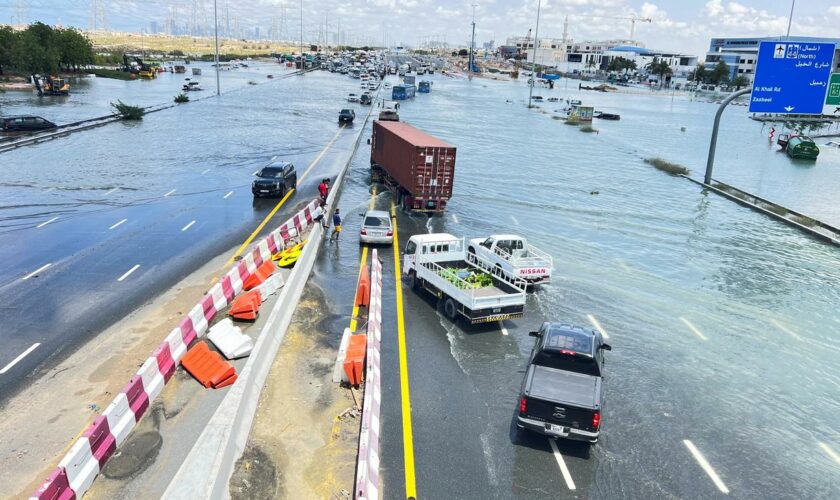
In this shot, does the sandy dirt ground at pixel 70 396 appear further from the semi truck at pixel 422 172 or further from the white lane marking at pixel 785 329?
the white lane marking at pixel 785 329

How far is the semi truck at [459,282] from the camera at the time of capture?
17.7 meters

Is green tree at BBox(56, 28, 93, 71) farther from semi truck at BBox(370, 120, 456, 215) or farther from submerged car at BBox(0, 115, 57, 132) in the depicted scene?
semi truck at BBox(370, 120, 456, 215)

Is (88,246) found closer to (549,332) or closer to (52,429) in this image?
(52,429)

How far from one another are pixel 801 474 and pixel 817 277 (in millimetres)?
17560

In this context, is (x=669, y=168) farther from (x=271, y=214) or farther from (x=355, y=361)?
(x=355, y=361)

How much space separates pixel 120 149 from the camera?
46.7 meters

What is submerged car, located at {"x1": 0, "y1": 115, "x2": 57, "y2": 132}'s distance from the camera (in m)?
51.0

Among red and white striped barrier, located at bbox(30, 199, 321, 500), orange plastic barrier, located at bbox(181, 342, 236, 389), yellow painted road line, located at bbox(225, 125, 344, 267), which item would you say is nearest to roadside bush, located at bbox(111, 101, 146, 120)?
yellow painted road line, located at bbox(225, 125, 344, 267)

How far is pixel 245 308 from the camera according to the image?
1761 centimetres

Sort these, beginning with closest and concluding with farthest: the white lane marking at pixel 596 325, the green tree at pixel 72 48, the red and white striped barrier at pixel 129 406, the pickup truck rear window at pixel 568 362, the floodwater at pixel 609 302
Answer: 1. the red and white striped barrier at pixel 129 406
2. the floodwater at pixel 609 302
3. the pickup truck rear window at pixel 568 362
4. the white lane marking at pixel 596 325
5. the green tree at pixel 72 48

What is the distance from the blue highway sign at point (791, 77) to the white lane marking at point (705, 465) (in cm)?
2877

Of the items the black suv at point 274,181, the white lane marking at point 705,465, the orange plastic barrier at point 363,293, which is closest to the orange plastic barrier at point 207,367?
the orange plastic barrier at point 363,293

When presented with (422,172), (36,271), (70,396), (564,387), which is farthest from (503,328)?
(36,271)

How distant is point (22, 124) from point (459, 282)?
2027 inches
